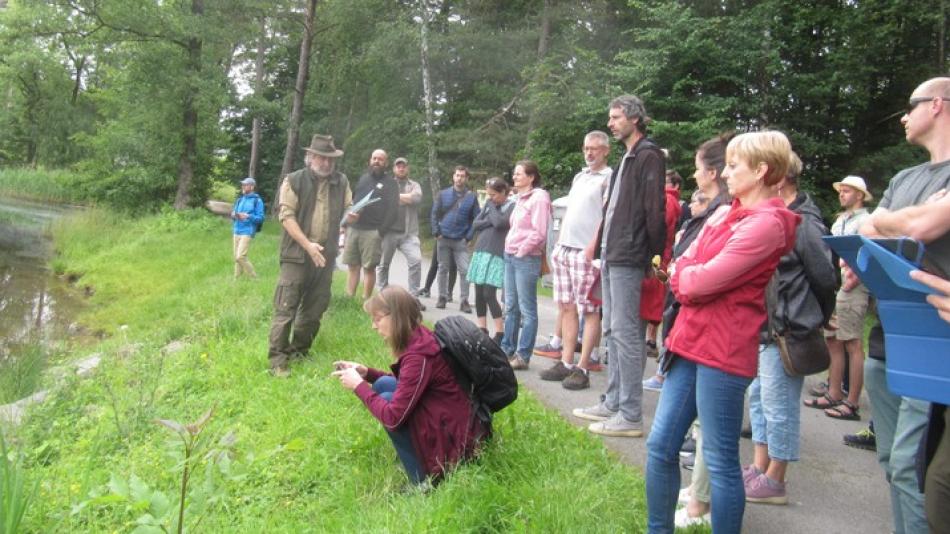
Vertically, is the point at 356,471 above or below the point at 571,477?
below

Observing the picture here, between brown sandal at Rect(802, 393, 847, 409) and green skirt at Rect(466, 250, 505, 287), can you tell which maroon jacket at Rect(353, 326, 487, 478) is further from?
brown sandal at Rect(802, 393, 847, 409)

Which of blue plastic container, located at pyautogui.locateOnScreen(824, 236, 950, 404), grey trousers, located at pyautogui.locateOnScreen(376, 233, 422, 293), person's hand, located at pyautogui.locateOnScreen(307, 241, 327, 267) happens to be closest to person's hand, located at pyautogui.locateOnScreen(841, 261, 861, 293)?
blue plastic container, located at pyautogui.locateOnScreen(824, 236, 950, 404)

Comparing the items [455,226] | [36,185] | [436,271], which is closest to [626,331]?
[455,226]

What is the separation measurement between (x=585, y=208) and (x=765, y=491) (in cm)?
260

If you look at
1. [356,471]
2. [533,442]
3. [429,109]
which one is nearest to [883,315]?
[533,442]

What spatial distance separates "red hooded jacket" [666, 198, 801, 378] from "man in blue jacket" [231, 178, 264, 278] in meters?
10.5

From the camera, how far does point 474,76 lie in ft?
84.8

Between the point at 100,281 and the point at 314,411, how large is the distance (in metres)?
12.4

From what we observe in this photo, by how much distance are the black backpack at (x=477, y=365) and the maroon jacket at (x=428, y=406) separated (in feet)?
0.16

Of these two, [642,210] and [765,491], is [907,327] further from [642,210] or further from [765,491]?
[642,210]

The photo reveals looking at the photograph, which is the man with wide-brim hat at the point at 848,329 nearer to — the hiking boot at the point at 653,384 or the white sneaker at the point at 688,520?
the hiking boot at the point at 653,384

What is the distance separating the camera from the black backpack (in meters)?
3.91

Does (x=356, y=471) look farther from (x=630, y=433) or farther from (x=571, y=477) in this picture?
(x=630, y=433)

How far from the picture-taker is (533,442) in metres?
4.37
